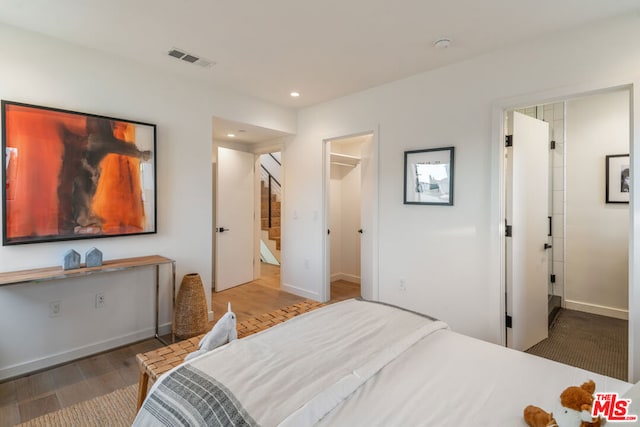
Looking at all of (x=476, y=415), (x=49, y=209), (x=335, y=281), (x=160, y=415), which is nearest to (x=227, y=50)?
(x=49, y=209)

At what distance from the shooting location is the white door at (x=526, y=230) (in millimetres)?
2693

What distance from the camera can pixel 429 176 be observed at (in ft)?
10.2

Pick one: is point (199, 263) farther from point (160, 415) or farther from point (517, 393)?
point (517, 393)

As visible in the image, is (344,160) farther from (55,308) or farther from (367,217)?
(55,308)

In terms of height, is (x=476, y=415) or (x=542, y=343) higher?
(x=476, y=415)

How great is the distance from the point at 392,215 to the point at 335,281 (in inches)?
84.2

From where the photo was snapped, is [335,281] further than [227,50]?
Yes

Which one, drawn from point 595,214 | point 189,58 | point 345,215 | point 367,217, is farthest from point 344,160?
point 595,214

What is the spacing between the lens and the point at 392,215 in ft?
11.2

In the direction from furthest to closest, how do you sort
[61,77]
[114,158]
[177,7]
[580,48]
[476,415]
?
[114,158] → [61,77] → [580,48] → [177,7] → [476,415]

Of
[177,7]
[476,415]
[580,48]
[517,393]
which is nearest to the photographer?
[476,415]

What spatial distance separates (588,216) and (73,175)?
5151 millimetres

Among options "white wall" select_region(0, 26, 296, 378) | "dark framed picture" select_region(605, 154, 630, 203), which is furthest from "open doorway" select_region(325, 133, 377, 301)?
"dark framed picture" select_region(605, 154, 630, 203)

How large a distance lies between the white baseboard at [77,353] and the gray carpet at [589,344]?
3.43 meters
